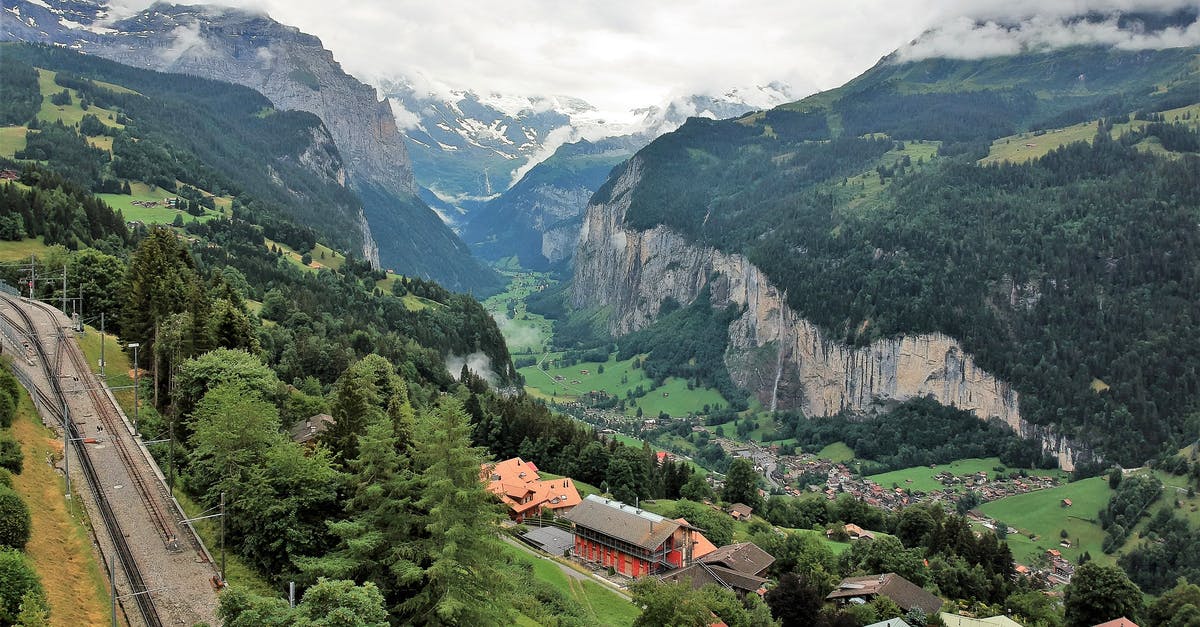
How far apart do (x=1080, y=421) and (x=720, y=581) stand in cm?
10004

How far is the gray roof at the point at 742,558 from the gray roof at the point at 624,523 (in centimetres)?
403

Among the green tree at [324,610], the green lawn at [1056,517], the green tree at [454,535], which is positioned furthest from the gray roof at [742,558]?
the green lawn at [1056,517]

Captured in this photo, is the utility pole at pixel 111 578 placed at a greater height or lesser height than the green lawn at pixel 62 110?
lesser

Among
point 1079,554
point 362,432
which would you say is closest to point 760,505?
point 1079,554

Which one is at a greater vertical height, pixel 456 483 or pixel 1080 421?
pixel 456 483

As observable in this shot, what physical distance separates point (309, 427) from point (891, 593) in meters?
41.7

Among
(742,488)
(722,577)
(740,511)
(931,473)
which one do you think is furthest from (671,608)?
(931,473)

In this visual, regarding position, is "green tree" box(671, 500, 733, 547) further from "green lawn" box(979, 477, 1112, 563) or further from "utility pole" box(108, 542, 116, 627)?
"utility pole" box(108, 542, 116, 627)

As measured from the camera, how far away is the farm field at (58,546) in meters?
25.8

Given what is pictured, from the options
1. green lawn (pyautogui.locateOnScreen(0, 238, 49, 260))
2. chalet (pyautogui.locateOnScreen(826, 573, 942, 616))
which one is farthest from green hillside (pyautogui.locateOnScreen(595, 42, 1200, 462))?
green lawn (pyautogui.locateOnScreen(0, 238, 49, 260))

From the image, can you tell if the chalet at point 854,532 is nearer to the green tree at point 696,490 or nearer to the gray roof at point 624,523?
the green tree at point 696,490

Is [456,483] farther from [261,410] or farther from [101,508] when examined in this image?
[101,508]

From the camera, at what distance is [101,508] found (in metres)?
33.6

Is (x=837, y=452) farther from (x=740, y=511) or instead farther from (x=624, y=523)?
(x=624, y=523)
